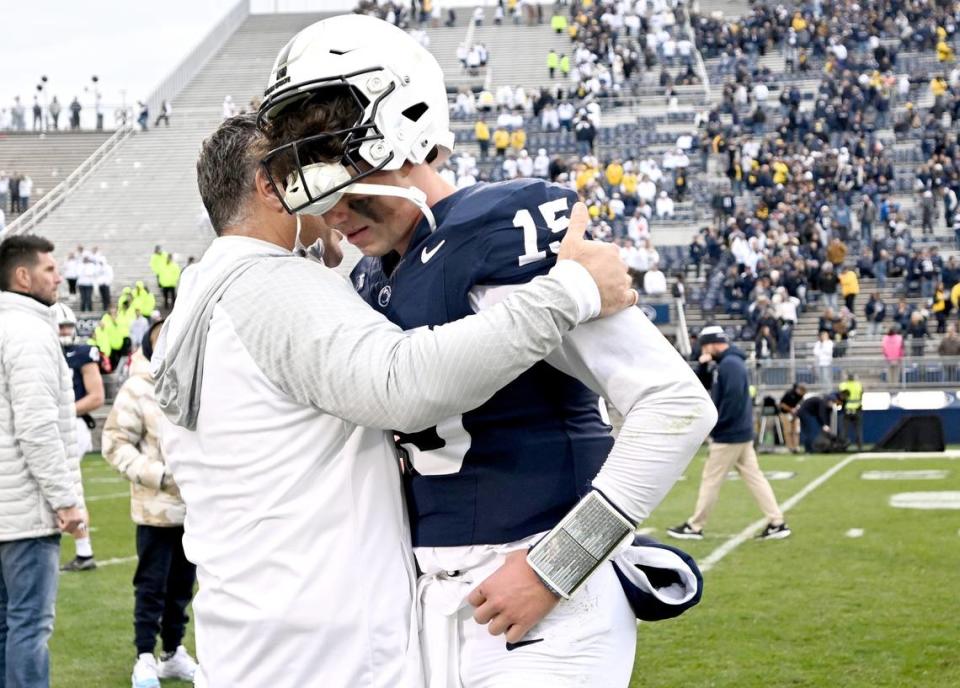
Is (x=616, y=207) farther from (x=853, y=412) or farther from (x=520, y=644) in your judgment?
(x=520, y=644)

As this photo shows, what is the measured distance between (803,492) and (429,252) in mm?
13037

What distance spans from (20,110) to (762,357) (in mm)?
27955

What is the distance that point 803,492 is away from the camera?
590 inches

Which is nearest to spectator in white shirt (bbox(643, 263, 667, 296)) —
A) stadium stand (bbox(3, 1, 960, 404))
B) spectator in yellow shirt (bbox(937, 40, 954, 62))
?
stadium stand (bbox(3, 1, 960, 404))

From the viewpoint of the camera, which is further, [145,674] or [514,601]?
[145,674]

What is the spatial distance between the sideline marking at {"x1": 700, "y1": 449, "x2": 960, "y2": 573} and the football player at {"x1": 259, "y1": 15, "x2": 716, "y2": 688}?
6762mm

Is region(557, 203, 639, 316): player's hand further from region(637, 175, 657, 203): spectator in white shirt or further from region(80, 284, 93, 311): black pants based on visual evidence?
region(637, 175, 657, 203): spectator in white shirt

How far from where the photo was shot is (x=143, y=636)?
681cm

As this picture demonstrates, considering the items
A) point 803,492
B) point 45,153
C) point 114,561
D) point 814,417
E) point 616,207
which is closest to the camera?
point 114,561

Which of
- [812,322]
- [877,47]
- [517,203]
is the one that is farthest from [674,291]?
[517,203]

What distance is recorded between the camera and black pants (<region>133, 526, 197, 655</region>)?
6801 millimetres

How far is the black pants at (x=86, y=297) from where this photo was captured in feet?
93.4

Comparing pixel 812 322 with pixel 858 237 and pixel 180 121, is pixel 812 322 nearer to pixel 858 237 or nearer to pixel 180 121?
pixel 858 237

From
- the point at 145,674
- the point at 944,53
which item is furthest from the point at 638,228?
the point at 145,674
